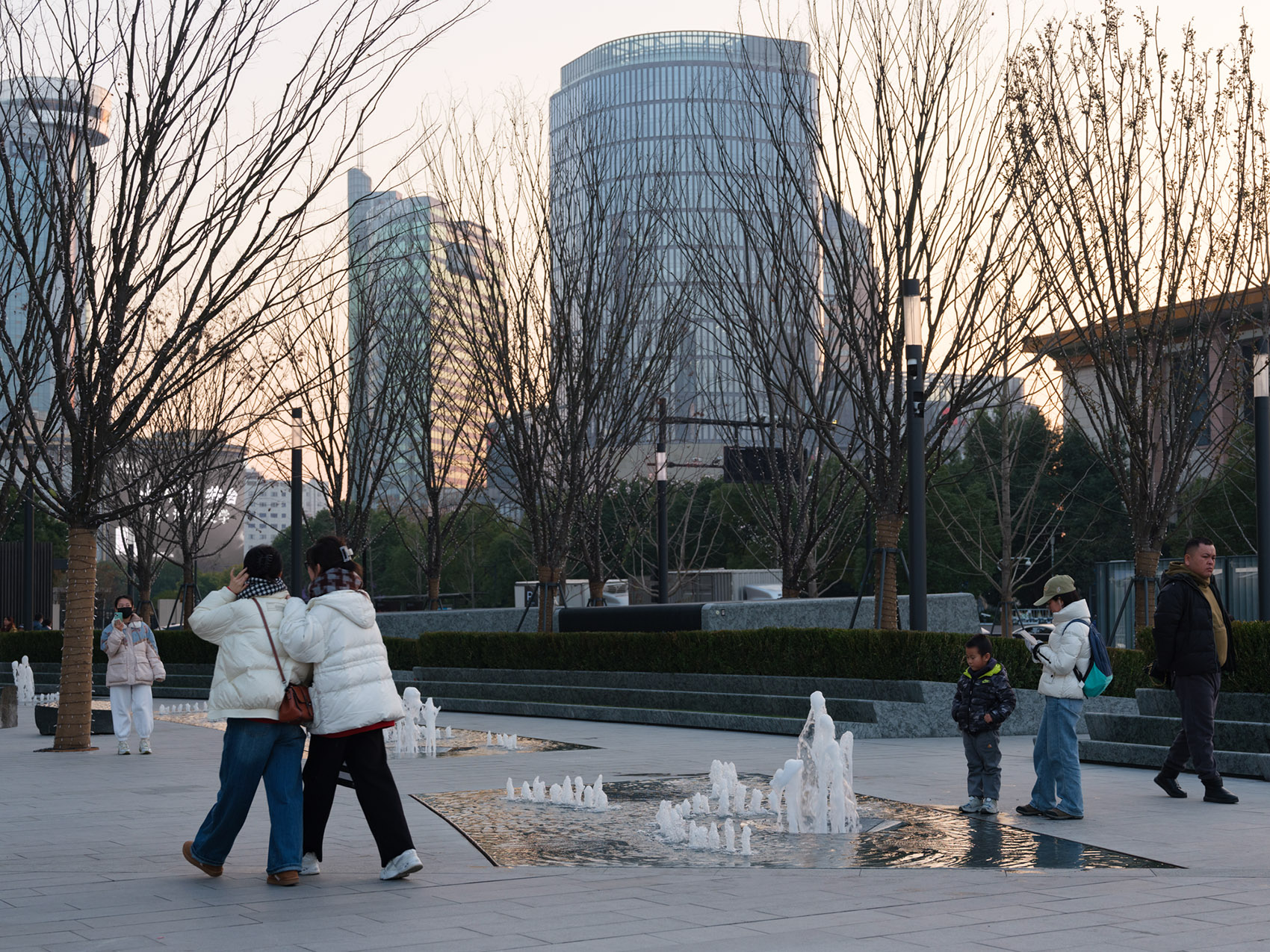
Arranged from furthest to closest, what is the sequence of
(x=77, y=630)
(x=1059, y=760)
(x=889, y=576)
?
(x=889, y=576), (x=77, y=630), (x=1059, y=760)

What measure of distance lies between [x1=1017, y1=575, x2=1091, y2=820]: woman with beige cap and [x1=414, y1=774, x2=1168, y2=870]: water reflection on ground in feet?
1.48

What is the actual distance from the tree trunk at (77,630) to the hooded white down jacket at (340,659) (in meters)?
8.62

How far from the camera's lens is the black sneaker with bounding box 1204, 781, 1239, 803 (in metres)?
9.87

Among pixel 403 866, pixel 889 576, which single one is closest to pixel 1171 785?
pixel 403 866

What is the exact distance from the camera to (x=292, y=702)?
6.93 meters

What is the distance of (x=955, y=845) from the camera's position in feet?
26.5

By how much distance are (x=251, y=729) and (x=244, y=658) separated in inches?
14.2

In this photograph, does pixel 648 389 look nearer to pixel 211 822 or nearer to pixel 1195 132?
pixel 1195 132

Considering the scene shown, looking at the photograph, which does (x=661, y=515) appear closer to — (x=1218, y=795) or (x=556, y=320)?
(x=556, y=320)

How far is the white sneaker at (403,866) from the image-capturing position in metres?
6.92

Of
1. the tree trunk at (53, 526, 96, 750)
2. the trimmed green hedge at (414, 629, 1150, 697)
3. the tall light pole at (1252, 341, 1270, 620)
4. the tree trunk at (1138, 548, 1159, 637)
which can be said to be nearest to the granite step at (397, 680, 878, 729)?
the trimmed green hedge at (414, 629, 1150, 697)

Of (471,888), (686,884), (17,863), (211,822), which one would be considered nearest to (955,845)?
(686,884)

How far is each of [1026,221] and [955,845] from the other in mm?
11056

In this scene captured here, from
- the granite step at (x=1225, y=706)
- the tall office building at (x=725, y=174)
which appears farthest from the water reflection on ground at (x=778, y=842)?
the tall office building at (x=725, y=174)
